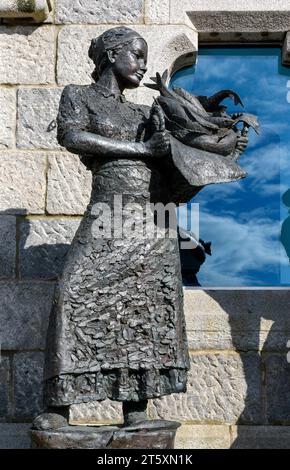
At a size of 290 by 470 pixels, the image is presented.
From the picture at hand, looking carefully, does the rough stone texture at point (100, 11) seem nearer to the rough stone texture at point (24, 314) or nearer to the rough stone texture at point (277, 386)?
the rough stone texture at point (24, 314)

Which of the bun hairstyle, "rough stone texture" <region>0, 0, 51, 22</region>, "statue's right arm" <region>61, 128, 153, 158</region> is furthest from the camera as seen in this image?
"rough stone texture" <region>0, 0, 51, 22</region>

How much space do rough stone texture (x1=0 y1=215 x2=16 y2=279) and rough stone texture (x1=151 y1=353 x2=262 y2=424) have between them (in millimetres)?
1049

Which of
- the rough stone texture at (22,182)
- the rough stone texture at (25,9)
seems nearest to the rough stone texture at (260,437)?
the rough stone texture at (22,182)

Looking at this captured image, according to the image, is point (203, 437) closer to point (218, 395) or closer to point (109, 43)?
point (218, 395)

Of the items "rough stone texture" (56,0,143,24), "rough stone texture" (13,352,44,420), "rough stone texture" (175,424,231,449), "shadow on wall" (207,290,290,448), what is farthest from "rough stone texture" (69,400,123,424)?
"rough stone texture" (56,0,143,24)

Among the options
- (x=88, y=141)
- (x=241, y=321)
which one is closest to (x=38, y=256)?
(x=241, y=321)

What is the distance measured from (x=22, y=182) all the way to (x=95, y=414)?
131 cm

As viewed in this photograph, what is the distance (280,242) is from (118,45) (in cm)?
169

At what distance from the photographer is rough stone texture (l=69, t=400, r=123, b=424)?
485cm

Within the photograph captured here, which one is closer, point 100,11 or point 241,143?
point 241,143

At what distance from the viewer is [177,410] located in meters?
4.88

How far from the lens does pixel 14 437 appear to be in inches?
189

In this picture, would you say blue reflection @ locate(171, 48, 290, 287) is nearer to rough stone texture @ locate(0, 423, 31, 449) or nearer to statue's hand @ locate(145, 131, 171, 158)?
rough stone texture @ locate(0, 423, 31, 449)
